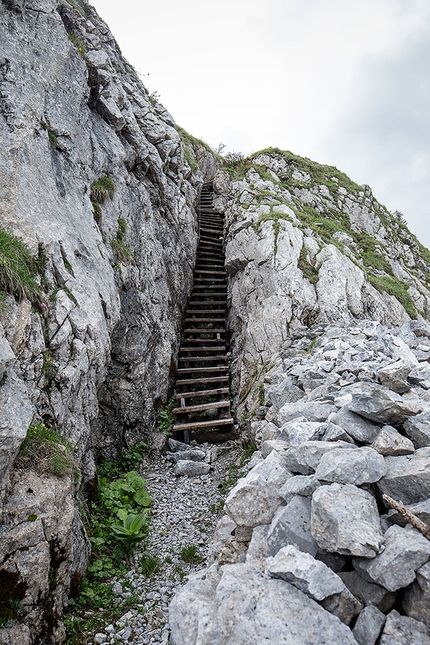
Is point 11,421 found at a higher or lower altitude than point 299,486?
higher

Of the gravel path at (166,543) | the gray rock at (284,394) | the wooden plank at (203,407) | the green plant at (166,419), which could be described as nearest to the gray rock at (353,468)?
the gravel path at (166,543)

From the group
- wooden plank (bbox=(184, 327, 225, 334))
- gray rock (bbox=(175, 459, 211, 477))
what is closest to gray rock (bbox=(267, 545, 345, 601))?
gray rock (bbox=(175, 459, 211, 477))

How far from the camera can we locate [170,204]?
52.3 ft

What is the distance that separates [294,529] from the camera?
333 centimetres

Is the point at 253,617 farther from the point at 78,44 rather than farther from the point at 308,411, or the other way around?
the point at 78,44

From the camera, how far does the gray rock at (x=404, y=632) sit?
2434 mm

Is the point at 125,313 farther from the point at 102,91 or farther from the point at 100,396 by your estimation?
the point at 102,91

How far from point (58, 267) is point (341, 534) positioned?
269 inches

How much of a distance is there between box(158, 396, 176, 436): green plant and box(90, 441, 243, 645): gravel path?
1.02 meters

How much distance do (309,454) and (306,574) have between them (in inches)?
54.6

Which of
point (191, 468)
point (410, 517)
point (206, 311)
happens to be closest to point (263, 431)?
point (191, 468)

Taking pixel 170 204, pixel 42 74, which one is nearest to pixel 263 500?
pixel 42 74

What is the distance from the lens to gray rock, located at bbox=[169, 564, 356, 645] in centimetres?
246

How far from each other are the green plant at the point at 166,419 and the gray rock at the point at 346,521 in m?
8.48
